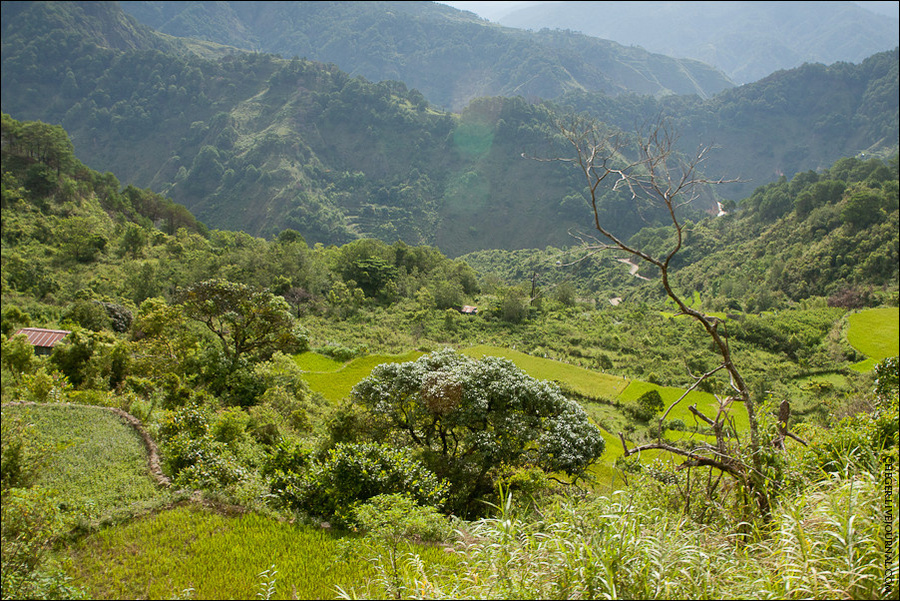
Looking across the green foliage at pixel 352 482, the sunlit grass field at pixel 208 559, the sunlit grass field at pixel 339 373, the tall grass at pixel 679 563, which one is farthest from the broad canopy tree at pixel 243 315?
the tall grass at pixel 679 563

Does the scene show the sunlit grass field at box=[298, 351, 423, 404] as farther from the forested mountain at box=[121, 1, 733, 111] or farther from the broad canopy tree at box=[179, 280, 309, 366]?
the forested mountain at box=[121, 1, 733, 111]

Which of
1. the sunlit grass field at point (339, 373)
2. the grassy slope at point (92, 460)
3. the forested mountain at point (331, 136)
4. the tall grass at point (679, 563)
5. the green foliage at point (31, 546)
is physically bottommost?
the sunlit grass field at point (339, 373)

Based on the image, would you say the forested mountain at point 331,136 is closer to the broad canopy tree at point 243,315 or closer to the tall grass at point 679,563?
the broad canopy tree at point 243,315

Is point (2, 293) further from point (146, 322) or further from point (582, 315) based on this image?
point (582, 315)

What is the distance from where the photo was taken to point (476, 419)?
9.12 meters

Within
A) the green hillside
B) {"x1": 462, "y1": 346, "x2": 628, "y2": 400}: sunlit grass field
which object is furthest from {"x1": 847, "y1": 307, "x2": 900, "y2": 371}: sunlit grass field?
{"x1": 462, "y1": 346, "x2": 628, "y2": 400}: sunlit grass field

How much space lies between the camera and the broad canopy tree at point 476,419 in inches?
352

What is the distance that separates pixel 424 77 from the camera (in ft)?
648

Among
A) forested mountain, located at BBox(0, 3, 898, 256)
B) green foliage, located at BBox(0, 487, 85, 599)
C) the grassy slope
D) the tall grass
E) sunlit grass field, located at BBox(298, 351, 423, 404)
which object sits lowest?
sunlit grass field, located at BBox(298, 351, 423, 404)

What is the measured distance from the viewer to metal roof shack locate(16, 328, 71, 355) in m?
17.7

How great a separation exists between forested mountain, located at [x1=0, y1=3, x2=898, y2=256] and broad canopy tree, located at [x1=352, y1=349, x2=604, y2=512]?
7652 centimetres

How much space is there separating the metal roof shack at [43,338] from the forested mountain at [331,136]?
213 feet

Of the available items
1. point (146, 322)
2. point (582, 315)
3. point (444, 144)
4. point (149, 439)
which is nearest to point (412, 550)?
point (149, 439)

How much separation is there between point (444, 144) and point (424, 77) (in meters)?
107
